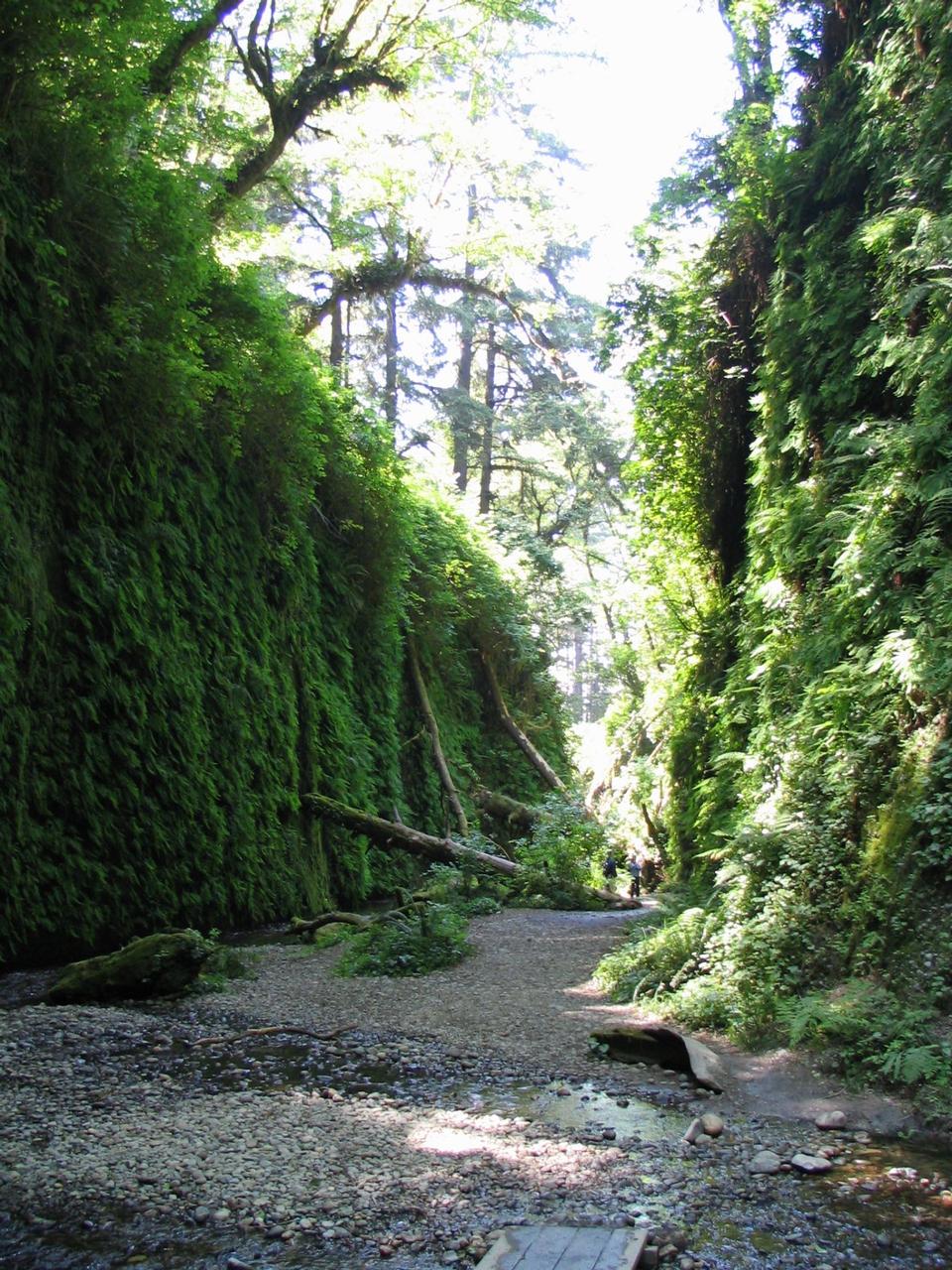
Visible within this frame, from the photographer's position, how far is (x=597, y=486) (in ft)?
94.0

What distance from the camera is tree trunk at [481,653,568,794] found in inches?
855

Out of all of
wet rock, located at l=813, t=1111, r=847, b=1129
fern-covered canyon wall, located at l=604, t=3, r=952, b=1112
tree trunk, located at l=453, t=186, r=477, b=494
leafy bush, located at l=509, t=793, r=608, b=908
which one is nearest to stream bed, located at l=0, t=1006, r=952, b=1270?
wet rock, located at l=813, t=1111, r=847, b=1129

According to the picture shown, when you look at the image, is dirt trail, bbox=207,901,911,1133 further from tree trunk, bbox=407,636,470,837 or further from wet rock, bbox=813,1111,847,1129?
tree trunk, bbox=407,636,470,837

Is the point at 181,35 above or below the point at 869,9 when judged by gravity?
above

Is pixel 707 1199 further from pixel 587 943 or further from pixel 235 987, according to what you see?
pixel 587 943

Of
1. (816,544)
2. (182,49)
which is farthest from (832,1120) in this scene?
(182,49)

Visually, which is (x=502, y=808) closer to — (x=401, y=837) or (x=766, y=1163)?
(x=401, y=837)

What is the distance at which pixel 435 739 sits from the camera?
60.1 feet

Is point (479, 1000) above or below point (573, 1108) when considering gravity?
below

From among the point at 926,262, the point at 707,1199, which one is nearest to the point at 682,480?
the point at 926,262

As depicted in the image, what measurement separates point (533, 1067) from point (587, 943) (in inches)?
190

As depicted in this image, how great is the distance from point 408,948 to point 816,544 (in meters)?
6.01

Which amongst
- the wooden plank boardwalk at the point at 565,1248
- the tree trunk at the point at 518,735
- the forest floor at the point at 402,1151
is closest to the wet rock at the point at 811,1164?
the forest floor at the point at 402,1151

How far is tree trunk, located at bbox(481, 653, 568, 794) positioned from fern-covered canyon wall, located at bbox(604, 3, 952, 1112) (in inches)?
324
